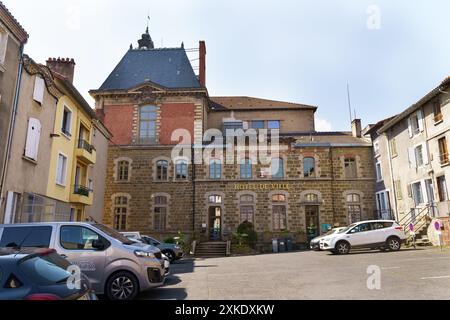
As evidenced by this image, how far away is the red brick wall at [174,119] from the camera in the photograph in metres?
26.6

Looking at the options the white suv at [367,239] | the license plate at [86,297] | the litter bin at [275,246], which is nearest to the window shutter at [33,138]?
the license plate at [86,297]

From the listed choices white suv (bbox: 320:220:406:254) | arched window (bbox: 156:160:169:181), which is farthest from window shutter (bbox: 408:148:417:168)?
arched window (bbox: 156:160:169:181)

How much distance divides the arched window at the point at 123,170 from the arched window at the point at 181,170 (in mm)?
3717

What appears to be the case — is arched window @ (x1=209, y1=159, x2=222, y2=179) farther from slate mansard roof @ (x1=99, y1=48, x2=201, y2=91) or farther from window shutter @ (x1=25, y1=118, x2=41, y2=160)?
window shutter @ (x1=25, y1=118, x2=41, y2=160)

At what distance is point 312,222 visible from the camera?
2453 cm

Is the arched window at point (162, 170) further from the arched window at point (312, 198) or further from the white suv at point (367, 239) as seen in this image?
the white suv at point (367, 239)

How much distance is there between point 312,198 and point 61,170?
16590 mm

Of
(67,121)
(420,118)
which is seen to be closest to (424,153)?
(420,118)

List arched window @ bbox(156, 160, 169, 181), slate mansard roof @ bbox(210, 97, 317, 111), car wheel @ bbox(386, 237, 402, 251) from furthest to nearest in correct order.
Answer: slate mansard roof @ bbox(210, 97, 317, 111) → arched window @ bbox(156, 160, 169, 181) → car wheel @ bbox(386, 237, 402, 251)

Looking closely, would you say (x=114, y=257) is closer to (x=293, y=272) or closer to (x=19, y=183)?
(x=293, y=272)

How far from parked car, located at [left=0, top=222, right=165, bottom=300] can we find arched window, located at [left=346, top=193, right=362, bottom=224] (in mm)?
20340

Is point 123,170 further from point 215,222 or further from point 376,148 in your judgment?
point 376,148

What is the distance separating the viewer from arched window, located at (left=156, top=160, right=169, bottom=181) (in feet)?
83.6
